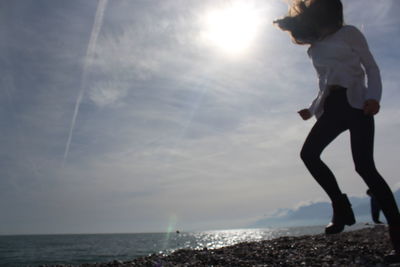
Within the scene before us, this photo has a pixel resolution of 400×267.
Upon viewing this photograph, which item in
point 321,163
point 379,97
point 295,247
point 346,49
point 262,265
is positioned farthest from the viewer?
point 295,247

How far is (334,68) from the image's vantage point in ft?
13.0

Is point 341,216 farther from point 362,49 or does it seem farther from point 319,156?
point 362,49

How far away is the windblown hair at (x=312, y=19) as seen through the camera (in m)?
4.08

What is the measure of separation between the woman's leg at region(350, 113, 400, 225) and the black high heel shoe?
0.47 meters

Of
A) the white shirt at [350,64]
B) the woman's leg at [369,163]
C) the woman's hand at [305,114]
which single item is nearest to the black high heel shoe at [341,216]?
the woman's leg at [369,163]

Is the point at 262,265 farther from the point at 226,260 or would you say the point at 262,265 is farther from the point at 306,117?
the point at 306,117

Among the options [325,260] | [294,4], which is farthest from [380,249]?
[294,4]

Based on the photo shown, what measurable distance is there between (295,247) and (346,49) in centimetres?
373

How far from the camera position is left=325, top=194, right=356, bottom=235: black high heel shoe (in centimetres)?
411

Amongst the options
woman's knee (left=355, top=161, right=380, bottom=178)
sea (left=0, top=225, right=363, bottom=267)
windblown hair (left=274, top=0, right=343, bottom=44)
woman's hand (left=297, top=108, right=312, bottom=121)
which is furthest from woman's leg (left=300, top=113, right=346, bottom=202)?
sea (left=0, top=225, right=363, bottom=267)

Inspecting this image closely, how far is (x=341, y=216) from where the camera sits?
4.13 meters

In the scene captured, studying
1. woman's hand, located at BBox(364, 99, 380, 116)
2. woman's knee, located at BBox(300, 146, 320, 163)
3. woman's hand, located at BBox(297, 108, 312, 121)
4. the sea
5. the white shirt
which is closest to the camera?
woman's hand, located at BBox(364, 99, 380, 116)

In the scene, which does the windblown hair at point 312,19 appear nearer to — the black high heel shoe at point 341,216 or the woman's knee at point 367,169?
the woman's knee at point 367,169

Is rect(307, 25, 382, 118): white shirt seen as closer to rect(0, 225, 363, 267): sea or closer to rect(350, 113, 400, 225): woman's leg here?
rect(350, 113, 400, 225): woman's leg
